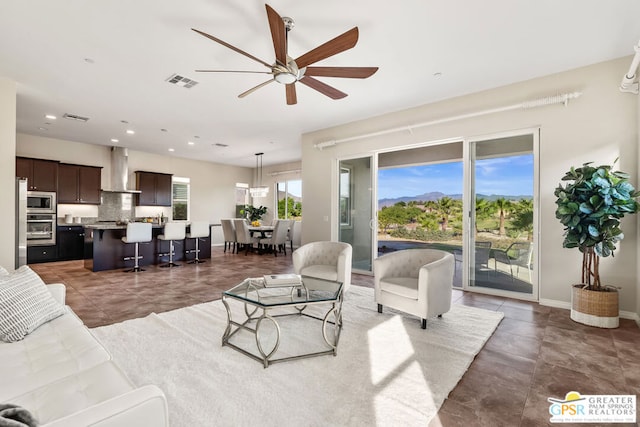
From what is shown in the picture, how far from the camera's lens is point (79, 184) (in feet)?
25.0

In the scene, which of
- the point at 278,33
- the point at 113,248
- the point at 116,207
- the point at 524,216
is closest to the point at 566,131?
the point at 524,216

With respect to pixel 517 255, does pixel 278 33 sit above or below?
above

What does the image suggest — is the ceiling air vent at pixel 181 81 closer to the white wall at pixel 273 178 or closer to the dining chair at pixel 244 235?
the dining chair at pixel 244 235

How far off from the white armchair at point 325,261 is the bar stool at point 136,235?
3.69 m

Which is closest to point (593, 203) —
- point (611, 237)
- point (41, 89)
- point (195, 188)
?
point (611, 237)

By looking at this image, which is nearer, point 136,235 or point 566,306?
point 566,306

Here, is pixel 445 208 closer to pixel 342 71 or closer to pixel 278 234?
pixel 278 234

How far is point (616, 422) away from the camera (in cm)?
176

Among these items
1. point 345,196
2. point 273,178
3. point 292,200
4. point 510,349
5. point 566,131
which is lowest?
point 510,349

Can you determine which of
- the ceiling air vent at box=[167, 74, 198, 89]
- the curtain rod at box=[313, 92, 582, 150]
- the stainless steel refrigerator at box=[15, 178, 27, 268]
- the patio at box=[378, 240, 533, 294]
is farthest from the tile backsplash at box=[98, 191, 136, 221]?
the patio at box=[378, 240, 533, 294]

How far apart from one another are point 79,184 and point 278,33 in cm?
788

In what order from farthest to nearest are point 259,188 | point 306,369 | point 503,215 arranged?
point 259,188 → point 503,215 → point 306,369

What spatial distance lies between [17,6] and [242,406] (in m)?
3.89

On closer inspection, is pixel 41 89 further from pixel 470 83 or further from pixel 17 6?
pixel 470 83
